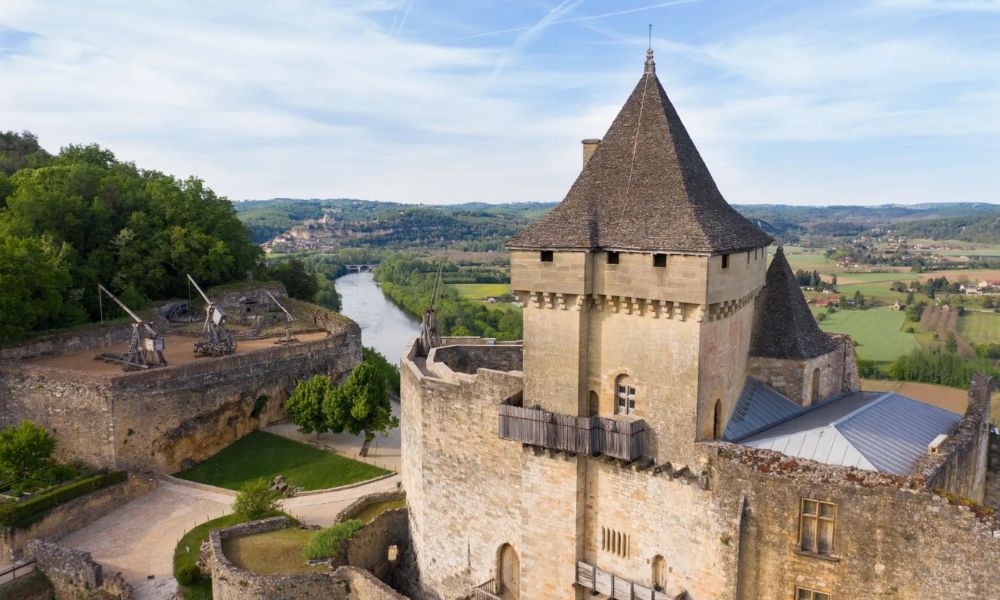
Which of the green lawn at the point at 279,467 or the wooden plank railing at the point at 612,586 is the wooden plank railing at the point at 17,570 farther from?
the wooden plank railing at the point at 612,586

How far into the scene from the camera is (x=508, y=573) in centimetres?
1894

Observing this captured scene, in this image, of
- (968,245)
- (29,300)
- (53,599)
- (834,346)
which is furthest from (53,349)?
(968,245)

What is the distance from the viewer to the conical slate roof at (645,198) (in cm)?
1545

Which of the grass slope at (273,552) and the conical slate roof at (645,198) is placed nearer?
the conical slate roof at (645,198)

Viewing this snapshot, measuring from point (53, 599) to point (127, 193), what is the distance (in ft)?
106

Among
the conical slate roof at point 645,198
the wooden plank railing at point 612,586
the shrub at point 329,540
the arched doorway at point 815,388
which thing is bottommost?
the shrub at point 329,540

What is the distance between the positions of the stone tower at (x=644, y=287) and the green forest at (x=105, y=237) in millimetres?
29144

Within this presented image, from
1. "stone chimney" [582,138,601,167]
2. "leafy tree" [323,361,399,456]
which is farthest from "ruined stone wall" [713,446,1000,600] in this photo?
"leafy tree" [323,361,399,456]

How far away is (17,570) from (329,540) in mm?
10883

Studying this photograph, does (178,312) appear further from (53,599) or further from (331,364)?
(53,599)

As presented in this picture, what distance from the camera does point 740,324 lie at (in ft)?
56.9

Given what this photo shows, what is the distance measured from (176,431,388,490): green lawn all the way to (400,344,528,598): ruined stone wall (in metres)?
8.04

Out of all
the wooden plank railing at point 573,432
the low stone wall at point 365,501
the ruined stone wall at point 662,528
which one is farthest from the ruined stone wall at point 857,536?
the low stone wall at point 365,501

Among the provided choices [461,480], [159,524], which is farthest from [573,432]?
[159,524]
